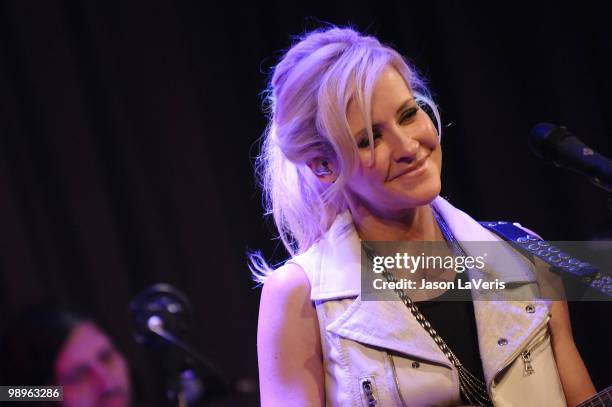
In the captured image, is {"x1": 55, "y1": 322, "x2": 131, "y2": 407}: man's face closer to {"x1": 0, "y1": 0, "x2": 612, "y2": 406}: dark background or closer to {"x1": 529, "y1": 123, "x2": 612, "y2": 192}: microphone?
{"x1": 0, "y1": 0, "x2": 612, "y2": 406}: dark background

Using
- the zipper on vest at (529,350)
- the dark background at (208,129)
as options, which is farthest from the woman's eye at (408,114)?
the dark background at (208,129)

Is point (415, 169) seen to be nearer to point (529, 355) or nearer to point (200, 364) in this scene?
point (529, 355)

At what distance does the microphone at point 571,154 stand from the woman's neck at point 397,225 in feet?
1.43

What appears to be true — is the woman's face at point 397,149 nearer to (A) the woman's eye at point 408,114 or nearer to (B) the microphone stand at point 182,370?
(A) the woman's eye at point 408,114

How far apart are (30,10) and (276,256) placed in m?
1.15

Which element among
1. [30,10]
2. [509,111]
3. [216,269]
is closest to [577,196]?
[509,111]

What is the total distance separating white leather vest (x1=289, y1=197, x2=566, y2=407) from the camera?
60.3 inches

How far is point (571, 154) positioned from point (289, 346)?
2.31 feet

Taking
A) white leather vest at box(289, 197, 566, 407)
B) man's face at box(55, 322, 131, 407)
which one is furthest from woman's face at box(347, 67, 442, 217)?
man's face at box(55, 322, 131, 407)

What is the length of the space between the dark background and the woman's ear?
798 millimetres

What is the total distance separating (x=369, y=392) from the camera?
1.54 m

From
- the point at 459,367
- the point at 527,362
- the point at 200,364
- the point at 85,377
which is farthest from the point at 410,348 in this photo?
the point at 85,377

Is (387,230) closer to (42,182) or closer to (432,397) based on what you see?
(432,397)

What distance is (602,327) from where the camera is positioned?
2473 millimetres
